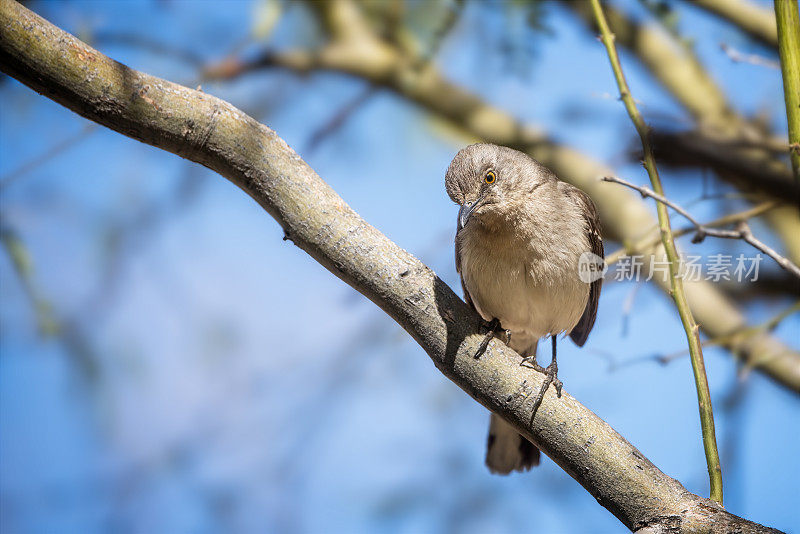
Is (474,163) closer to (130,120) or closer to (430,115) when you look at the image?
(130,120)

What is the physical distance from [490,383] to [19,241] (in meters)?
3.28

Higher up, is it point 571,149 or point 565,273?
point 571,149

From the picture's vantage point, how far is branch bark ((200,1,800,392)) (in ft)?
16.1

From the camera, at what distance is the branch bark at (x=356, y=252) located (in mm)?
2377

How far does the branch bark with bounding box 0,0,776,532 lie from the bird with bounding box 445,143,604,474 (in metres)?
0.71

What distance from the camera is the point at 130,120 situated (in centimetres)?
245

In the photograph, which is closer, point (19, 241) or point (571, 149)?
point (19, 241)

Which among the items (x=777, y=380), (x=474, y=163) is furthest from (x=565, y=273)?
(x=777, y=380)

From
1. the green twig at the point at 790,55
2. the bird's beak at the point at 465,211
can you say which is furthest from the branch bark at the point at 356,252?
the green twig at the point at 790,55

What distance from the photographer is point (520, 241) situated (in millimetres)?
3502

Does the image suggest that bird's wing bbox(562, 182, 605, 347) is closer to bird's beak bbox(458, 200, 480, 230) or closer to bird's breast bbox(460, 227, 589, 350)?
bird's breast bbox(460, 227, 589, 350)

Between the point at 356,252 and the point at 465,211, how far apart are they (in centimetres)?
98

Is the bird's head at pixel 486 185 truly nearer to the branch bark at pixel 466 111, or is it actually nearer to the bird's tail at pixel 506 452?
the bird's tail at pixel 506 452

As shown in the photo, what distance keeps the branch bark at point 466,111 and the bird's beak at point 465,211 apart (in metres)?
1.86
